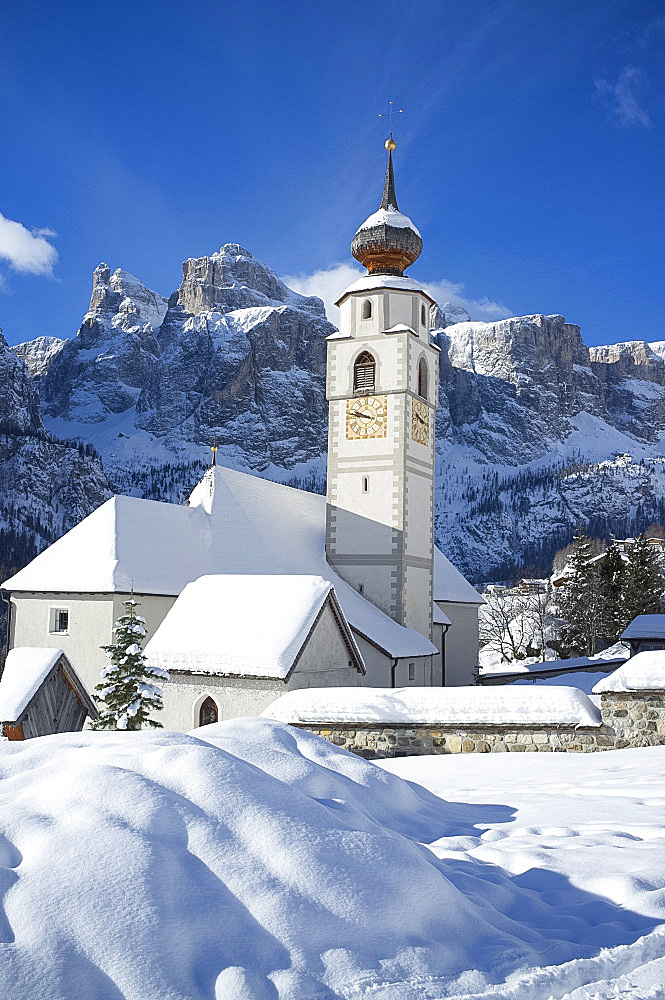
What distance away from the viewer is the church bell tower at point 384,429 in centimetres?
2984

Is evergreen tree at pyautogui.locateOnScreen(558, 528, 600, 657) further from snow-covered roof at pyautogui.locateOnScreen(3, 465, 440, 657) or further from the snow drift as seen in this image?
the snow drift

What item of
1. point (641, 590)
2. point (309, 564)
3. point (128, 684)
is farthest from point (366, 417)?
point (641, 590)

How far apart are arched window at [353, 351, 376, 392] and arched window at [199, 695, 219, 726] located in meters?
14.8

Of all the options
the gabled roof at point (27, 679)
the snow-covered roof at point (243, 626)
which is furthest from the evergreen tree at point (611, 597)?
the gabled roof at point (27, 679)

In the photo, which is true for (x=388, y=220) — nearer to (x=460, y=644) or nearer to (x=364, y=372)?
(x=364, y=372)

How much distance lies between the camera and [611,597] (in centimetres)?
5116

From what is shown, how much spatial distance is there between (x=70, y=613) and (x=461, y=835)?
19.9 m

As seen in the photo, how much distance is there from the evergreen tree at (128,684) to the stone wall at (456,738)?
4.25 metres

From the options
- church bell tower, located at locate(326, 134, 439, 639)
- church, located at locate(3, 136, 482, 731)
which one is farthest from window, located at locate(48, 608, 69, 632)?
church bell tower, located at locate(326, 134, 439, 639)

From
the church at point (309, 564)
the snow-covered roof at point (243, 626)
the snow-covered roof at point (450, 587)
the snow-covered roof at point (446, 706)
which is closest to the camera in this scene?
the snow-covered roof at point (446, 706)

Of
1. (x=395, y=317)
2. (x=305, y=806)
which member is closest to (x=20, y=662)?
(x=305, y=806)

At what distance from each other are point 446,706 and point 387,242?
21.7 metres

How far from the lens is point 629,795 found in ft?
27.9

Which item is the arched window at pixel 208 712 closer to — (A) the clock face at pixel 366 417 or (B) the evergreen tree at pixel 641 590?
(A) the clock face at pixel 366 417
